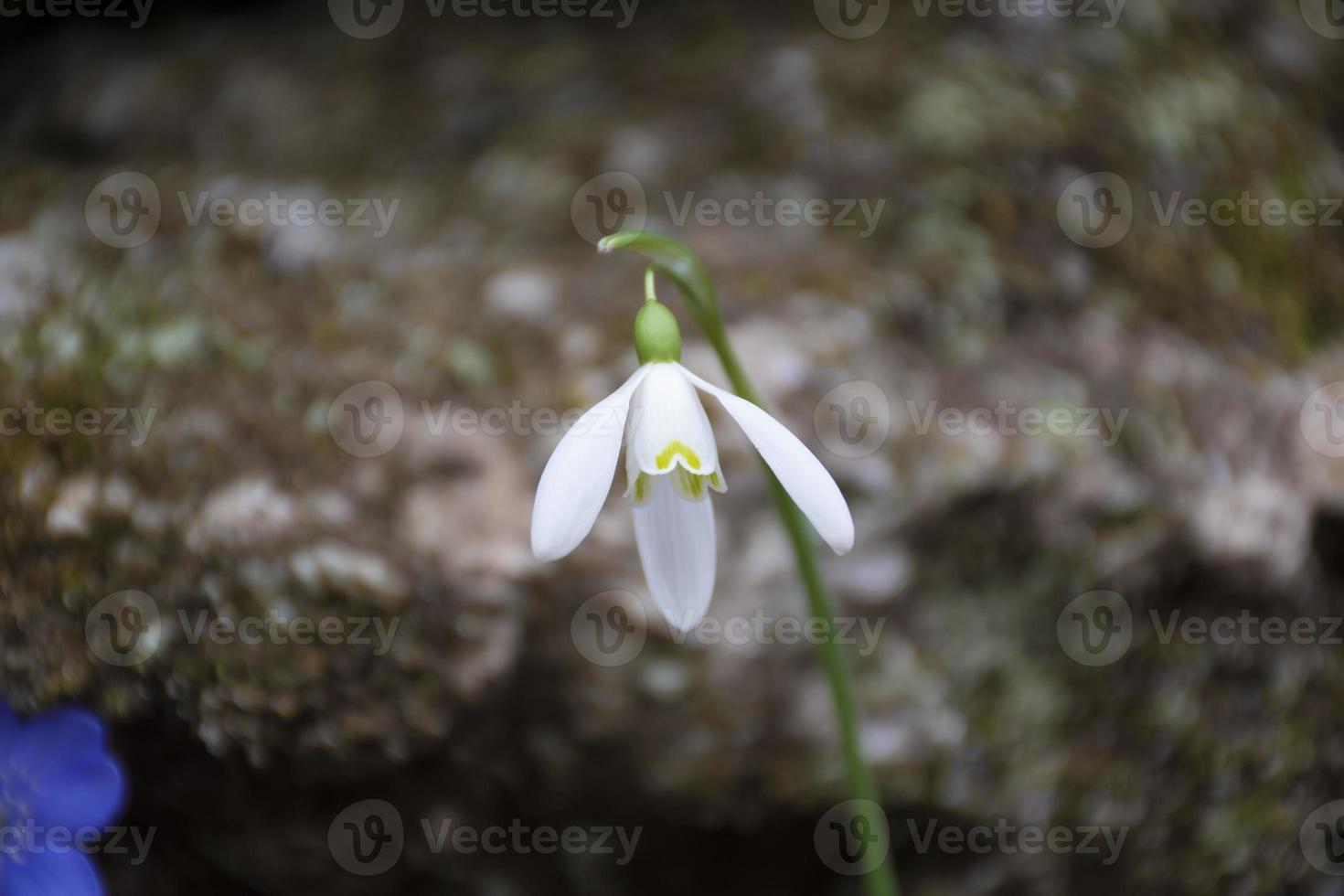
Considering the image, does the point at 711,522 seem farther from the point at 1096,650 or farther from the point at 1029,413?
the point at 1096,650

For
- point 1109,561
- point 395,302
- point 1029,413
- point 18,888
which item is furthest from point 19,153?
point 1109,561

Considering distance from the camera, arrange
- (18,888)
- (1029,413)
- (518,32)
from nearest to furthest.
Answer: (18,888)
(1029,413)
(518,32)

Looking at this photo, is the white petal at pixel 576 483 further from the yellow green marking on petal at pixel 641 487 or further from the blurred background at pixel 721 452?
the blurred background at pixel 721 452

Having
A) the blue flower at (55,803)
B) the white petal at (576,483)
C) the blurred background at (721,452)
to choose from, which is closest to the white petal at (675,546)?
the white petal at (576,483)

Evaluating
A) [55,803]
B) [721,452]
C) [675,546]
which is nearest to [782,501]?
[675,546]

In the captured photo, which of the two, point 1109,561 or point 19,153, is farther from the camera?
point 19,153

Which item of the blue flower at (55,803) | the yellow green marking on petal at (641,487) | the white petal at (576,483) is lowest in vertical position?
the blue flower at (55,803)

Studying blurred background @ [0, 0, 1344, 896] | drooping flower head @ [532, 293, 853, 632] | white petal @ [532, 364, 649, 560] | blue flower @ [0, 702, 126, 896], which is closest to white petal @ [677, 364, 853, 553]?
drooping flower head @ [532, 293, 853, 632]

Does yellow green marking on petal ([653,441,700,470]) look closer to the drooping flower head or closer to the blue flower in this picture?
the drooping flower head
